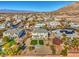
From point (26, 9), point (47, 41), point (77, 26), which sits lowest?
point (47, 41)

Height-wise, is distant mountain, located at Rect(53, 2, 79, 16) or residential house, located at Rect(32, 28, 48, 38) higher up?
distant mountain, located at Rect(53, 2, 79, 16)

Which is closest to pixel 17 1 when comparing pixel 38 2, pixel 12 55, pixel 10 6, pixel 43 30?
pixel 10 6

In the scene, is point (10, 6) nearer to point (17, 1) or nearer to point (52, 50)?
point (17, 1)

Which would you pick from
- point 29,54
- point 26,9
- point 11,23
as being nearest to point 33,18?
point 26,9

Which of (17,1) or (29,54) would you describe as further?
(17,1)

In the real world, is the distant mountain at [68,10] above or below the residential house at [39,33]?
above

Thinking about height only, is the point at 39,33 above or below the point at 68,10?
below

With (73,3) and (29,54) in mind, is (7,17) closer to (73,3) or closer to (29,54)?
(29,54)

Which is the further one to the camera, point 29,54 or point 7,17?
point 7,17

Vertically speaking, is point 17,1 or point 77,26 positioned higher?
point 17,1
